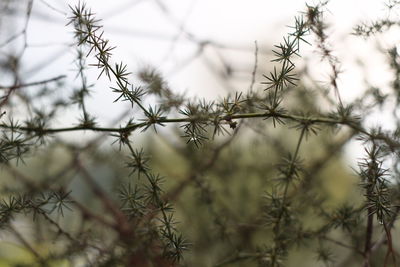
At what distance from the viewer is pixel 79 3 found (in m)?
0.43

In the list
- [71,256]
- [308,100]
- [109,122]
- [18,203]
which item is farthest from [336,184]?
[18,203]

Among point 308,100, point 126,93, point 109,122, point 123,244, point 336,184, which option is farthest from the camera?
point 336,184

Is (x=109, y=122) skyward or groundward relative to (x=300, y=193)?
skyward

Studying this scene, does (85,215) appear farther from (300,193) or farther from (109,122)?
(300,193)

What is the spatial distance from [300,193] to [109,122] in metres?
0.28

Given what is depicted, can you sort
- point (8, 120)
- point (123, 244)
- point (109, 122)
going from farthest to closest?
point (109, 122) → point (123, 244) → point (8, 120)

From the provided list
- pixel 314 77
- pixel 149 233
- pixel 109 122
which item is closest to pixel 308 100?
pixel 314 77

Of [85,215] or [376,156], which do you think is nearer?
[376,156]

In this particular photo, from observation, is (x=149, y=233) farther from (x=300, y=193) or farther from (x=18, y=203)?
(x=300, y=193)

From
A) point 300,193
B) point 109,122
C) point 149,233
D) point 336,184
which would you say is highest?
point 336,184

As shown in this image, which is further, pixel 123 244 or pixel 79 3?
pixel 123 244

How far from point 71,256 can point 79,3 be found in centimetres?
32

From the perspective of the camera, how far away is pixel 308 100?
2.78ft


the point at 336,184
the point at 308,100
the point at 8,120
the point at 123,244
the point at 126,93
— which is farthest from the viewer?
the point at 336,184
